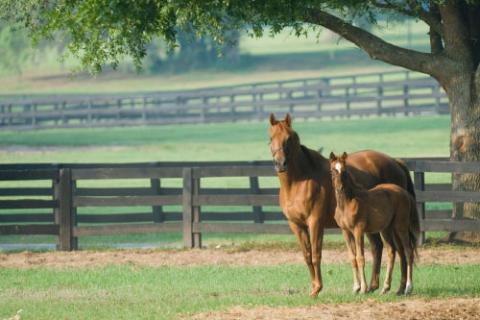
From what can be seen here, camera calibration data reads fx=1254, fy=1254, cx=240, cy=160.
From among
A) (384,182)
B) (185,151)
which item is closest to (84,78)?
(185,151)

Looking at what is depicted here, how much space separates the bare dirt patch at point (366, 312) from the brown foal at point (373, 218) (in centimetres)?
114

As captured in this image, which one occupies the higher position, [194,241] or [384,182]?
[384,182]

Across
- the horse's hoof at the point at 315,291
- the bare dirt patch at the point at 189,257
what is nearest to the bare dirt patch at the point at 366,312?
the horse's hoof at the point at 315,291

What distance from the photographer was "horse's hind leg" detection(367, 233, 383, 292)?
14773 mm

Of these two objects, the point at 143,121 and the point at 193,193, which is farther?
the point at 143,121

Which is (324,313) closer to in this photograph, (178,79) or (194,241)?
(194,241)

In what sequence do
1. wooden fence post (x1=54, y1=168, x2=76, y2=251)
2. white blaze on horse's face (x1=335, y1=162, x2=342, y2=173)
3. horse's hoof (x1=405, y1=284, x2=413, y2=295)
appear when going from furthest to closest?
1. wooden fence post (x1=54, y1=168, x2=76, y2=251)
2. horse's hoof (x1=405, y1=284, x2=413, y2=295)
3. white blaze on horse's face (x1=335, y1=162, x2=342, y2=173)

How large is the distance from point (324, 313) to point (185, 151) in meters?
31.6

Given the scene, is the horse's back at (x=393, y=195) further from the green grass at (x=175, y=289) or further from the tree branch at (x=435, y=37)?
the tree branch at (x=435, y=37)

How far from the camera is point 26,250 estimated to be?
70.1 feet

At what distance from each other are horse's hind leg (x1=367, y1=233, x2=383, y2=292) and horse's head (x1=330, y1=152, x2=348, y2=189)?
4.85 ft

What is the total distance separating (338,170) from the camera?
13859mm

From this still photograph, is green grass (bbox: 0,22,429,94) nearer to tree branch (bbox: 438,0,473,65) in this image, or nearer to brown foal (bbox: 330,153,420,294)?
tree branch (bbox: 438,0,473,65)

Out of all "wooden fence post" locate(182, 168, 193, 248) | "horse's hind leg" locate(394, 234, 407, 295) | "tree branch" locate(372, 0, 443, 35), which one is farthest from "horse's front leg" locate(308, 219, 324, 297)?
"tree branch" locate(372, 0, 443, 35)
